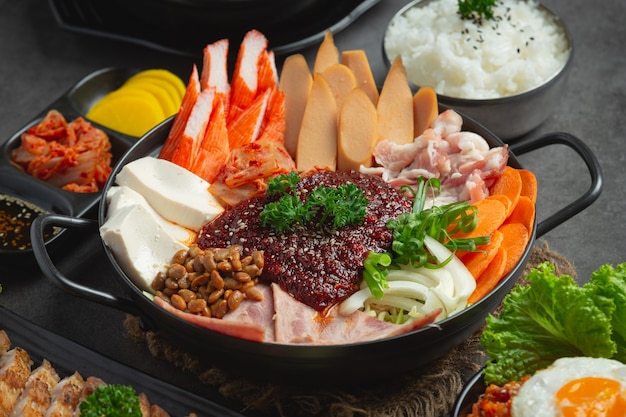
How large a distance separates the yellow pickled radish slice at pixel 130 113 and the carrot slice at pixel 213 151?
0.82 meters

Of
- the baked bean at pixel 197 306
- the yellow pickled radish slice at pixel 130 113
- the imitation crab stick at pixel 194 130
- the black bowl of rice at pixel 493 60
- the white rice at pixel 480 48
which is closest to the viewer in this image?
the baked bean at pixel 197 306

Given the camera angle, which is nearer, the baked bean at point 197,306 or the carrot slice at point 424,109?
the baked bean at point 197,306

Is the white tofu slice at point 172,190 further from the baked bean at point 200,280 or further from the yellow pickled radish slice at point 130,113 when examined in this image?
the yellow pickled radish slice at point 130,113

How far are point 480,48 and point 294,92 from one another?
1.15 meters

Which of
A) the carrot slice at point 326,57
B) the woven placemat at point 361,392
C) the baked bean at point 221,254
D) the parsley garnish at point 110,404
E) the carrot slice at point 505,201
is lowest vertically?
the woven placemat at point 361,392

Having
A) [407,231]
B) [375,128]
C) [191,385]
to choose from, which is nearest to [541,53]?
[375,128]

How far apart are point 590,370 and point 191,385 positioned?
1594mm

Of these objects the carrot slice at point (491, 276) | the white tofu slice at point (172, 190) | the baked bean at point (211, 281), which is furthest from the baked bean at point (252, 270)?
the carrot slice at point (491, 276)

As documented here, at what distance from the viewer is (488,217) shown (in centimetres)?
311

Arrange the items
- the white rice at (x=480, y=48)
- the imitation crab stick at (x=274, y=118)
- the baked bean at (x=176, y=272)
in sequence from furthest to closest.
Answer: the white rice at (x=480, y=48) → the imitation crab stick at (x=274, y=118) → the baked bean at (x=176, y=272)

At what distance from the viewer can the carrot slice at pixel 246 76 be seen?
3799 mm

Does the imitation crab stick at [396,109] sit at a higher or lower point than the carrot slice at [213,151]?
lower

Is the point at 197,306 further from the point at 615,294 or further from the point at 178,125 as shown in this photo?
the point at 615,294

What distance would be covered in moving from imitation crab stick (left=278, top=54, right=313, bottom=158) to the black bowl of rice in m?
0.64
